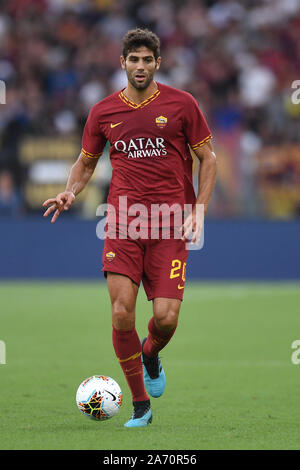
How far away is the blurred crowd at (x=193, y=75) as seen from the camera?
15953 mm

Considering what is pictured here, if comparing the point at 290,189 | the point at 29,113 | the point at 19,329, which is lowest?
the point at 19,329

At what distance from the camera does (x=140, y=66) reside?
6.04 meters

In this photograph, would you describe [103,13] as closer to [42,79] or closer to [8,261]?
[42,79]

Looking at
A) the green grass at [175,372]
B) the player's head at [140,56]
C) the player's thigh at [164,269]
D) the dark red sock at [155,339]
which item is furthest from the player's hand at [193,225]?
the green grass at [175,372]

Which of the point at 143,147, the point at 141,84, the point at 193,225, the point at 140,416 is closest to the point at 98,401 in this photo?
the point at 140,416

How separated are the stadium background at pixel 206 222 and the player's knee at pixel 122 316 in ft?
2.18

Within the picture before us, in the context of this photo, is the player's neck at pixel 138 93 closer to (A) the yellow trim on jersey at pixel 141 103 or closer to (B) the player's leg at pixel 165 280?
(A) the yellow trim on jersey at pixel 141 103

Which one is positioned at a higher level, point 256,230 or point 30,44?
point 30,44

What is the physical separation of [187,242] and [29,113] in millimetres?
11106

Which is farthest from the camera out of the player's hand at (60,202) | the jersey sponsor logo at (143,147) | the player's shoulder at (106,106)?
the player's shoulder at (106,106)

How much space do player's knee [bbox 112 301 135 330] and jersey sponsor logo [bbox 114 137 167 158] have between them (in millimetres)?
1015

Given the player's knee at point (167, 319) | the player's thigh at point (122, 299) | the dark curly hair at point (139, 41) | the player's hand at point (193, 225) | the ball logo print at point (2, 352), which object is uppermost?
the dark curly hair at point (139, 41)

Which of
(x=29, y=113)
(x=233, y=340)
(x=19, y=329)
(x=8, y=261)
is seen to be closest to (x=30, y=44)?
(x=29, y=113)

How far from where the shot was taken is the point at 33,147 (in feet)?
52.9
